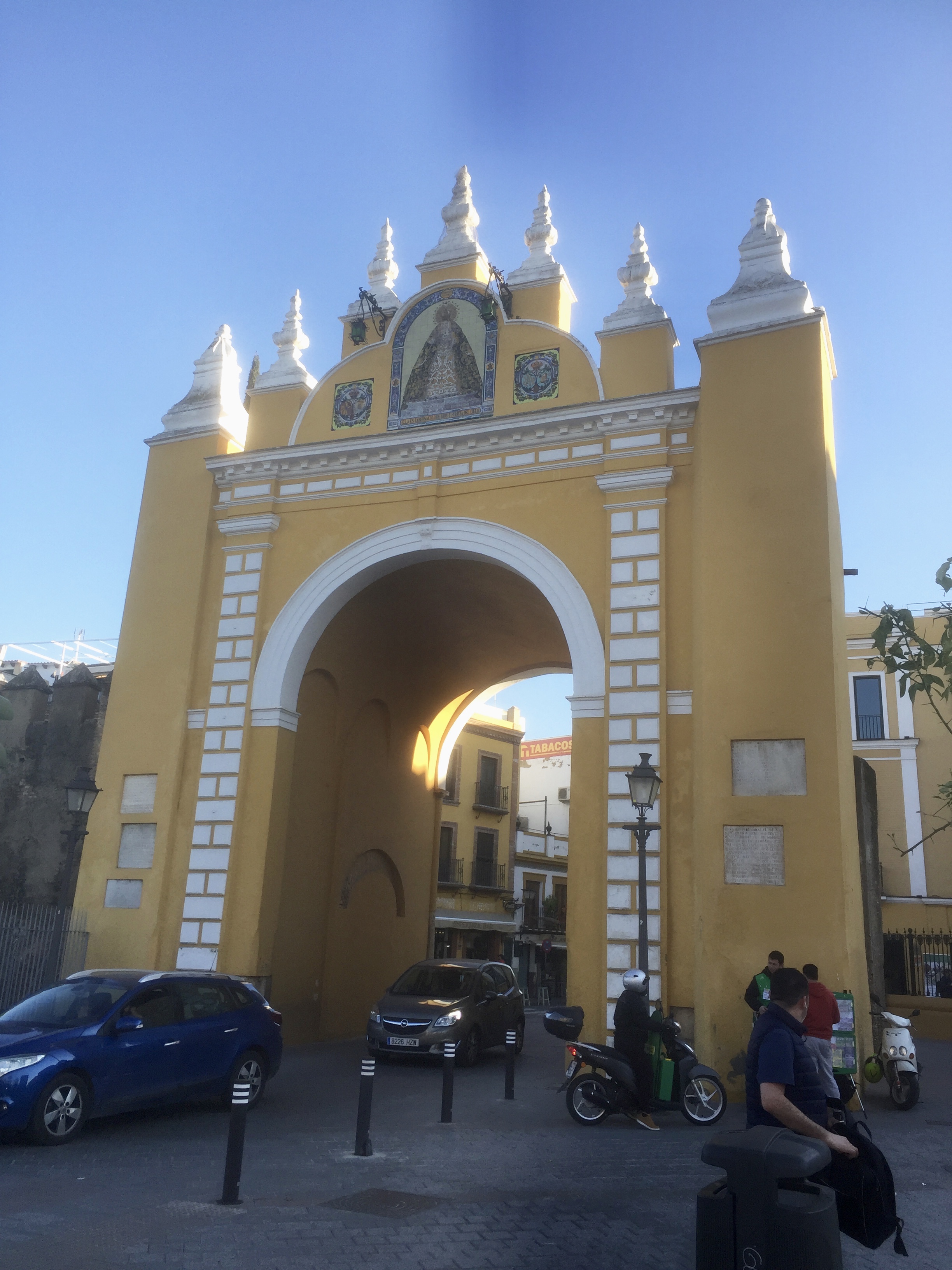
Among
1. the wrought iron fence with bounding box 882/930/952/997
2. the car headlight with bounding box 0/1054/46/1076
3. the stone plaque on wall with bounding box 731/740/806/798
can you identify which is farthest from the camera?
the wrought iron fence with bounding box 882/930/952/997

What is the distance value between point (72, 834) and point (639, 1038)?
23.4 ft

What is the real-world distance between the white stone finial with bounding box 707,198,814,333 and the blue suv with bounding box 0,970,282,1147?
9.60m

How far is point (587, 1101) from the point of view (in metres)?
9.13

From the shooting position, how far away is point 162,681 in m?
15.1

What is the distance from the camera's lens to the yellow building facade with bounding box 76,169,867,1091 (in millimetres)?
11547

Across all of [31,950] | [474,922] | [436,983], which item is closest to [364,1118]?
[436,983]

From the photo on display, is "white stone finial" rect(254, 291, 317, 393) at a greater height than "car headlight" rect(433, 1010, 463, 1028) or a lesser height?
greater

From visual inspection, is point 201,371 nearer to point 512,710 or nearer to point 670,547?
point 670,547

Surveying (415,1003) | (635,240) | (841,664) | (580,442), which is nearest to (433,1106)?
(415,1003)

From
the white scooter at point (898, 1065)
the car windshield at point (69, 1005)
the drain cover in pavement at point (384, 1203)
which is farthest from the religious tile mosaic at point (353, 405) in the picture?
the drain cover in pavement at point (384, 1203)

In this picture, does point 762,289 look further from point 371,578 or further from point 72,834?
point 72,834

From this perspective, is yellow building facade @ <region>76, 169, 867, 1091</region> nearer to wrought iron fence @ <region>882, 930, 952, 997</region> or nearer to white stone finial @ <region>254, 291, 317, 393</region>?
white stone finial @ <region>254, 291, 317, 393</region>

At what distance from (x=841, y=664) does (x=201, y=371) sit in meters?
10.6

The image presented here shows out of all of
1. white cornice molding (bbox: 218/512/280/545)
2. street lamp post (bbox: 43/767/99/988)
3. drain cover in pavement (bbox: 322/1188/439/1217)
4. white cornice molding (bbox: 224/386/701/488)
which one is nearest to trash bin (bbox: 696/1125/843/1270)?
drain cover in pavement (bbox: 322/1188/439/1217)
